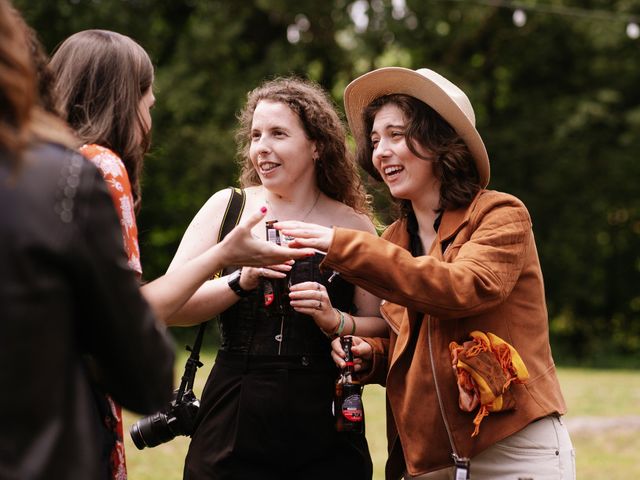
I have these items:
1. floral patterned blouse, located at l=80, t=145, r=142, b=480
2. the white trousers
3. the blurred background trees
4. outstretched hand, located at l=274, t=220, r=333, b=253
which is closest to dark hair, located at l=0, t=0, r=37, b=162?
floral patterned blouse, located at l=80, t=145, r=142, b=480

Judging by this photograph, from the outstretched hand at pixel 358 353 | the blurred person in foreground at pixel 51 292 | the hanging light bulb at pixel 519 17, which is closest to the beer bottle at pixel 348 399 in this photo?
the outstretched hand at pixel 358 353

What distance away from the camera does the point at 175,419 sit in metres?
3.50

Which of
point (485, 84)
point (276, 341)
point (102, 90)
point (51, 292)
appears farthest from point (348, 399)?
point (485, 84)

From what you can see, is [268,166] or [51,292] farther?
[268,166]

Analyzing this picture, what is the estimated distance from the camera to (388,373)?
3.36 metres

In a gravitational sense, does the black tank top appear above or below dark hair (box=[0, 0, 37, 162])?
below

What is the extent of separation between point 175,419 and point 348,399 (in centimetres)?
67

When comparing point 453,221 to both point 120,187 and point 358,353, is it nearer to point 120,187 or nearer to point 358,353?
point 358,353

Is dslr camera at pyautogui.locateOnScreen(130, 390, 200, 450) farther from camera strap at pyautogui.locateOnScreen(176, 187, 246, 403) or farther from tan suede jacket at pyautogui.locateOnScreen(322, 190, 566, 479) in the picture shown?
tan suede jacket at pyautogui.locateOnScreen(322, 190, 566, 479)

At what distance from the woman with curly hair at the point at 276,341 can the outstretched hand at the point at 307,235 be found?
0.28 m

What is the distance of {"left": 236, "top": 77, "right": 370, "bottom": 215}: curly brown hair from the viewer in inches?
149

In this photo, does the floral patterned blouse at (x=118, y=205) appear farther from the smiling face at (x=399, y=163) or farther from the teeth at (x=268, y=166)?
the smiling face at (x=399, y=163)

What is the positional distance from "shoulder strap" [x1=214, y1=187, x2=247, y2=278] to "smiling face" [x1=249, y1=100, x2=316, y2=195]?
0.44ft

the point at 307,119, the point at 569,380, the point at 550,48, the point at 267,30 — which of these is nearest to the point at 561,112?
the point at 550,48
